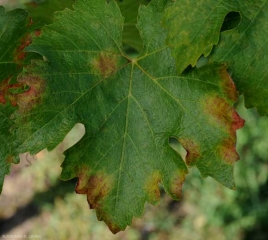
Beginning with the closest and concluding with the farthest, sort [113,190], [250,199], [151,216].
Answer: [113,190] → [250,199] → [151,216]

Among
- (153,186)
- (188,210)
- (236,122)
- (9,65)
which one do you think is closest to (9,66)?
(9,65)

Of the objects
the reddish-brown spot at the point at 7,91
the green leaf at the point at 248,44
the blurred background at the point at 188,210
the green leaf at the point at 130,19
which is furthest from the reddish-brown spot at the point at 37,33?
the blurred background at the point at 188,210

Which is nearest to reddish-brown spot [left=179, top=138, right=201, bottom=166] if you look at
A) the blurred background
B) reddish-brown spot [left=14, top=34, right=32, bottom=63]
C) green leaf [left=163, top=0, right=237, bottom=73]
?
green leaf [left=163, top=0, right=237, bottom=73]

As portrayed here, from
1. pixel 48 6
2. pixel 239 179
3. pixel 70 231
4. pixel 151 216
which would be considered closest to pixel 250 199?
pixel 239 179

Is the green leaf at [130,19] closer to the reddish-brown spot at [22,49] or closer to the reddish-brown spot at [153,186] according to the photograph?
the reddish-brown spot at [22,49]

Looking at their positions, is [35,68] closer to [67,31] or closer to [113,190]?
[67,31]

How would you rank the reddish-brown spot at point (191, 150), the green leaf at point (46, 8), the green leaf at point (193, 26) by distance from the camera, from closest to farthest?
the green leaf at point (193, 26) < the reddish-brown spot at point (191, 150) < the green leaf at point (46, 8)
